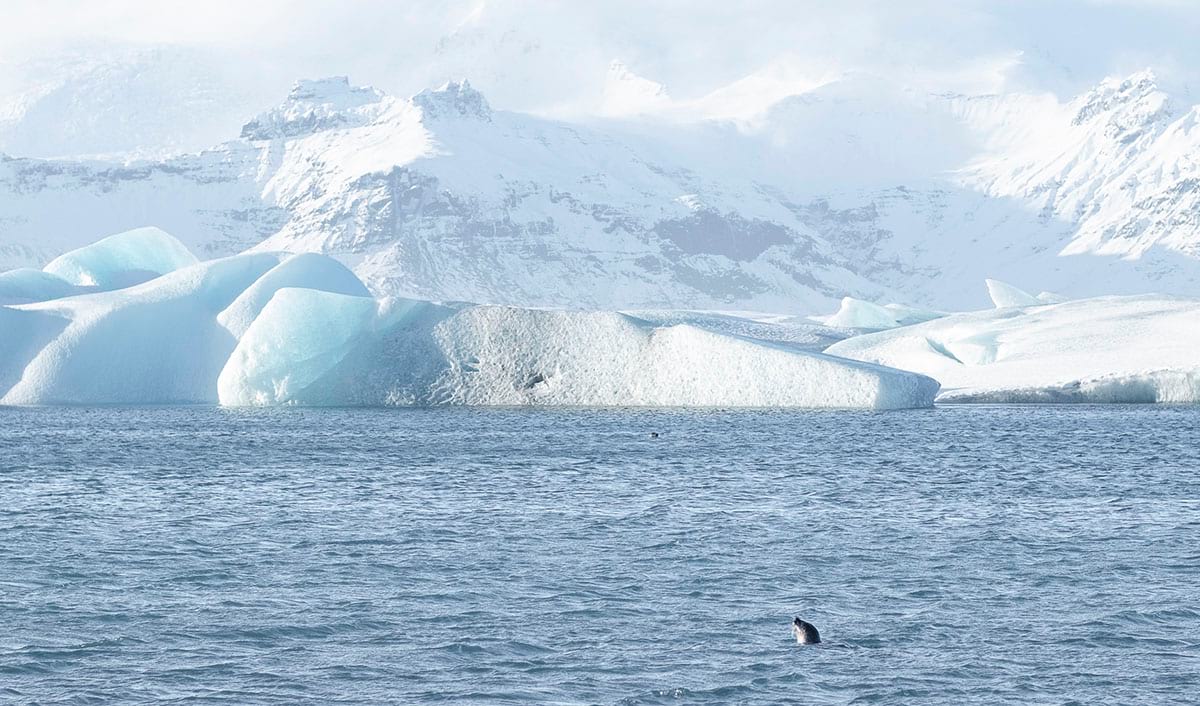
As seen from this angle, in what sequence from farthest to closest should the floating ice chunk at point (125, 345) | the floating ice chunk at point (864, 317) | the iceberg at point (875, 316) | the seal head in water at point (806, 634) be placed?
the floating ice chunk at point (864, 317), the iceberg at point (875, 316), the floating ice chunk at point (125, 345), the seal head in water at point (806, 634)

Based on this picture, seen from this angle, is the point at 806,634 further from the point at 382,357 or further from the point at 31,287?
the point at 31,287

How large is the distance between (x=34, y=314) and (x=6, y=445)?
83.5 ft

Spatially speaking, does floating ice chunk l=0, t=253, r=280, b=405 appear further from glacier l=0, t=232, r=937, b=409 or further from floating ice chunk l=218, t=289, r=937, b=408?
floating ice chunk l=218, t=289, r=937, b=408

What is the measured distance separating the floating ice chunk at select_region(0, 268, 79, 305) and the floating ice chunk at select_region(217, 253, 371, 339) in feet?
48.8

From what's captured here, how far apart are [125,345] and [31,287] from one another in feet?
57.7

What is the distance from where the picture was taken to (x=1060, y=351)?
90688 mm

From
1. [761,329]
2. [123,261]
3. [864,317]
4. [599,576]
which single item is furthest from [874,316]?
[599,576]

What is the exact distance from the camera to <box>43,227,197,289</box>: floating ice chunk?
355ft

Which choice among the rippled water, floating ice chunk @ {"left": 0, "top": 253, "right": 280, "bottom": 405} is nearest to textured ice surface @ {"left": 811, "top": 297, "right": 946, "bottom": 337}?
floating ice chunk @ {"left": 0, "top": 253, "right": 280, "bottom": 405}

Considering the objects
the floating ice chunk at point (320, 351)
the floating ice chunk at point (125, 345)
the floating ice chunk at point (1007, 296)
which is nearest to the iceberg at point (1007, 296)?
the floating ice chunk at point (1007, 296)

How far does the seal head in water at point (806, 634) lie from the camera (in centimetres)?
2524

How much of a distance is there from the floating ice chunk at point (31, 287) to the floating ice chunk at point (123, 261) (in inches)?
136

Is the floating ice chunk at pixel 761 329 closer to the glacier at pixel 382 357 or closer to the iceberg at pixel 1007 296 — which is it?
the iceberg at pixel 1007 296

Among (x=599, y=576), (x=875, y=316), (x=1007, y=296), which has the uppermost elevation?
(x=1007, y=296)
